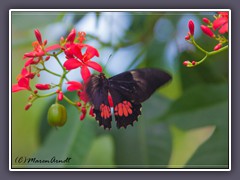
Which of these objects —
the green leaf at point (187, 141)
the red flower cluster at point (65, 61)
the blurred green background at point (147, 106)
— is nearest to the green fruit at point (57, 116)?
the red flower cluster at point (65, 61)

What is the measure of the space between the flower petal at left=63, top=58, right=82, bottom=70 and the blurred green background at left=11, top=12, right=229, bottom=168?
1.28ft

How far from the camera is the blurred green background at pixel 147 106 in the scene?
193cm

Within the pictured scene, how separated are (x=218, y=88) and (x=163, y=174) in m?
0.42

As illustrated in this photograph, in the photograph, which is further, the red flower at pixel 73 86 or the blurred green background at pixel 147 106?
the blurred green background at pixel 147 106

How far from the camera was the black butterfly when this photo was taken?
58.9 inches

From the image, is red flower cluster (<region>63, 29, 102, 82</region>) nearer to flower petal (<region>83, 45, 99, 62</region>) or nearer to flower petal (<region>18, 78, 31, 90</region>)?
flower petal (<region>83, 45, 99, 62</region>)

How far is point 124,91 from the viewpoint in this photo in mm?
1536

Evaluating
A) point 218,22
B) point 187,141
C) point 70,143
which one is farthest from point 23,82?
point 187,141

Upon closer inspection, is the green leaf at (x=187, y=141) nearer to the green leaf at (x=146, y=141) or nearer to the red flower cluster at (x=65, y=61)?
the green leaf at (x=146, y=141)

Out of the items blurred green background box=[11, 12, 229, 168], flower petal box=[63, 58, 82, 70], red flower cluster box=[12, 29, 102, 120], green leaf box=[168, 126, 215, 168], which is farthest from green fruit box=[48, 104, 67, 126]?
green leaf box=[168, 126, 215, 168]

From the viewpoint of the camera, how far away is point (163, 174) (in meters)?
1.88

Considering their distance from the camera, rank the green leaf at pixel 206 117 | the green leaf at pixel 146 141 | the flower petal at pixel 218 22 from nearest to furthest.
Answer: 1. the flower petal at pixel 218 22
2. the green leaf at pixel 206 117
3. the green leaf at pixel 146 141
